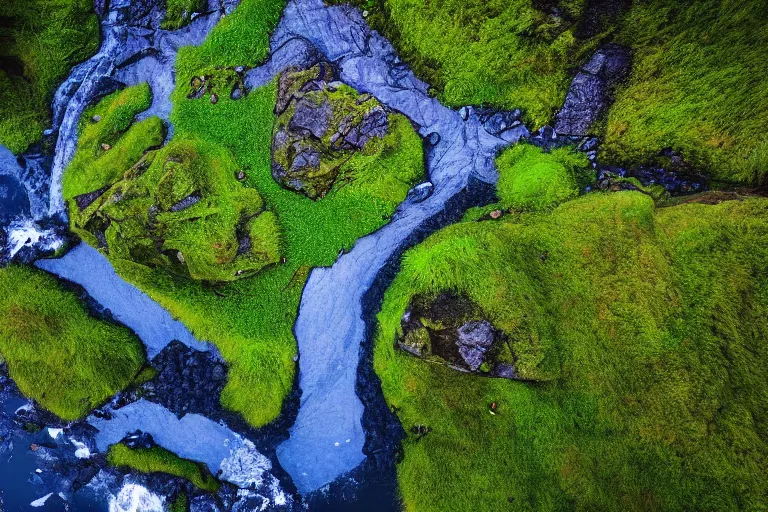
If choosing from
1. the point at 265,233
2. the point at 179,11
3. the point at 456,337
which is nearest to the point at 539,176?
the point at 456,337

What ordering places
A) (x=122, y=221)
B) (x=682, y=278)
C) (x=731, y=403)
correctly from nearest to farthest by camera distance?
(x=731, y=403) < (x=682, y=278) < (x=122, y=221)

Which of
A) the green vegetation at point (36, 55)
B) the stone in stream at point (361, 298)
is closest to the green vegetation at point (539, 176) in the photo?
the stone in stream at point (361, 298)

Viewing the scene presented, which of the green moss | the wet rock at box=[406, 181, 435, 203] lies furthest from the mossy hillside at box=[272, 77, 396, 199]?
the green moss

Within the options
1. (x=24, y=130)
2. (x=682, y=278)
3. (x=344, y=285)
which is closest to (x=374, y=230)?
(x=344, y=285)

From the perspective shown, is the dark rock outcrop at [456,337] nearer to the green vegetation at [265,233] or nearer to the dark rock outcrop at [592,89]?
the green vegetation at [265,233]

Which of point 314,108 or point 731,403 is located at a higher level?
point 314,108

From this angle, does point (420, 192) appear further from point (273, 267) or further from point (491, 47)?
point (273, 267)

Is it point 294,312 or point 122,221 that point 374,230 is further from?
point 122,221

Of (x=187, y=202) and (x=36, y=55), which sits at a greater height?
(x=36, y=55)
